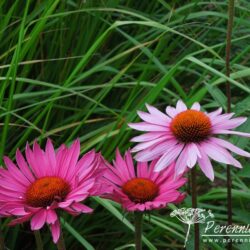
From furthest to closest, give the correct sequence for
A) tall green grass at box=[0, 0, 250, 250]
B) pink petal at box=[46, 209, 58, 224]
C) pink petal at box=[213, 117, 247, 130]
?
tall green grass at box=[0, 0, 250, 250] → pink petal at box=[213, 117, 247, 130] → pink petal at box=[46, 209, 58, 224]

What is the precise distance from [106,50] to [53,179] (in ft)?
2.63

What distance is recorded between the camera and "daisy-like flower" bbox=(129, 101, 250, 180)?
637 mm

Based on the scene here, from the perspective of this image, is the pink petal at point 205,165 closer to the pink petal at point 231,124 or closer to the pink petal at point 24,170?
the pink petal at point 231,124

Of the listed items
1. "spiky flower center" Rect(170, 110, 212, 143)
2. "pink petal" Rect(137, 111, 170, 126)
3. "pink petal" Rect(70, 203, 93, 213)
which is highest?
"pink petal" Rect(137, 111, 170, 126)

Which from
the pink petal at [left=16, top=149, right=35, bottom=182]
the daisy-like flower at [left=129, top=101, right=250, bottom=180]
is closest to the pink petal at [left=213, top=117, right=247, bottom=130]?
the daisy-like flower at [left=129, top=101, right=250, bottom=180]

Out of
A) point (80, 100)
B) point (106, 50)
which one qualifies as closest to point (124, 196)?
point (80, 100)

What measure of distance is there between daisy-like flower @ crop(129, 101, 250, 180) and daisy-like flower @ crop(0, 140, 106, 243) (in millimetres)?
61

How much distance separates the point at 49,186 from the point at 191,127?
171mm

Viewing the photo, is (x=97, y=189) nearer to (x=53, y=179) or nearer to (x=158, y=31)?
(x=53, y=179)

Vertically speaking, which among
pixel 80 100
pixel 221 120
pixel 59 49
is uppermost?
pixel 59 49

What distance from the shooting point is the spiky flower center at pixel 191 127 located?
676 mm

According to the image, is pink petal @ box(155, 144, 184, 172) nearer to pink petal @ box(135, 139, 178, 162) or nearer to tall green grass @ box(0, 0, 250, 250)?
pink petal @ box(135, 139, 178, 162)

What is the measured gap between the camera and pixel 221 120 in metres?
0.70

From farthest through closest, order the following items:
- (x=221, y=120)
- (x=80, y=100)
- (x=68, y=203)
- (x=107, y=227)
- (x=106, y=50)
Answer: (x=106, y=50) → (x=80, y=100) → (x=107, y=227) → (x=221, y=120) → (x=68, y=203)
